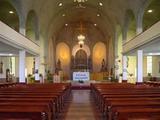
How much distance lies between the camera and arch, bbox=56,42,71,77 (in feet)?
130

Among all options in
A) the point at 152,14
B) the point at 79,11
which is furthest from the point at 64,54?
Answer: the point at 152,14

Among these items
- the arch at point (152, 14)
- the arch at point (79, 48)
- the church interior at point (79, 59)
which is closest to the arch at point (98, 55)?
the church interior at point (79, 59)

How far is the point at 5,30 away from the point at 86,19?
23.2 metres

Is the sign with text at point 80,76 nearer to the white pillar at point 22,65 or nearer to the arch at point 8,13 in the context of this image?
the arch at point 8,13

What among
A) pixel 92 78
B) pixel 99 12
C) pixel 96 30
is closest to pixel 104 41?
pixel 96 30

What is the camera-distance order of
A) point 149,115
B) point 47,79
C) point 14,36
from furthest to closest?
point 47,79 < point 14,36 < point 149,115

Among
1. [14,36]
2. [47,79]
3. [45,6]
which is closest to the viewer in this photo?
[14,36]

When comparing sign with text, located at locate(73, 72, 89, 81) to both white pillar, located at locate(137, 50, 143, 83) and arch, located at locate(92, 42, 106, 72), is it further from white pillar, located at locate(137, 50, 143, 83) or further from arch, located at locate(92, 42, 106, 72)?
white pillar, located at locate(137, 50, 143, 83)

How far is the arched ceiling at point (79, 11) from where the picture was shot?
21.8 meters

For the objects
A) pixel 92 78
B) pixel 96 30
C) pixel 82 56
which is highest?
pixel 96 30

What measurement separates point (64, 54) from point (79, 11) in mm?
7852

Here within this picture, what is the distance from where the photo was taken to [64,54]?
39.6 m

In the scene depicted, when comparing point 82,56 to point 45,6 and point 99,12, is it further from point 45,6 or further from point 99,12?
point 45,6

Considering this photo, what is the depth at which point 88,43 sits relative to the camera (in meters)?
39.5
